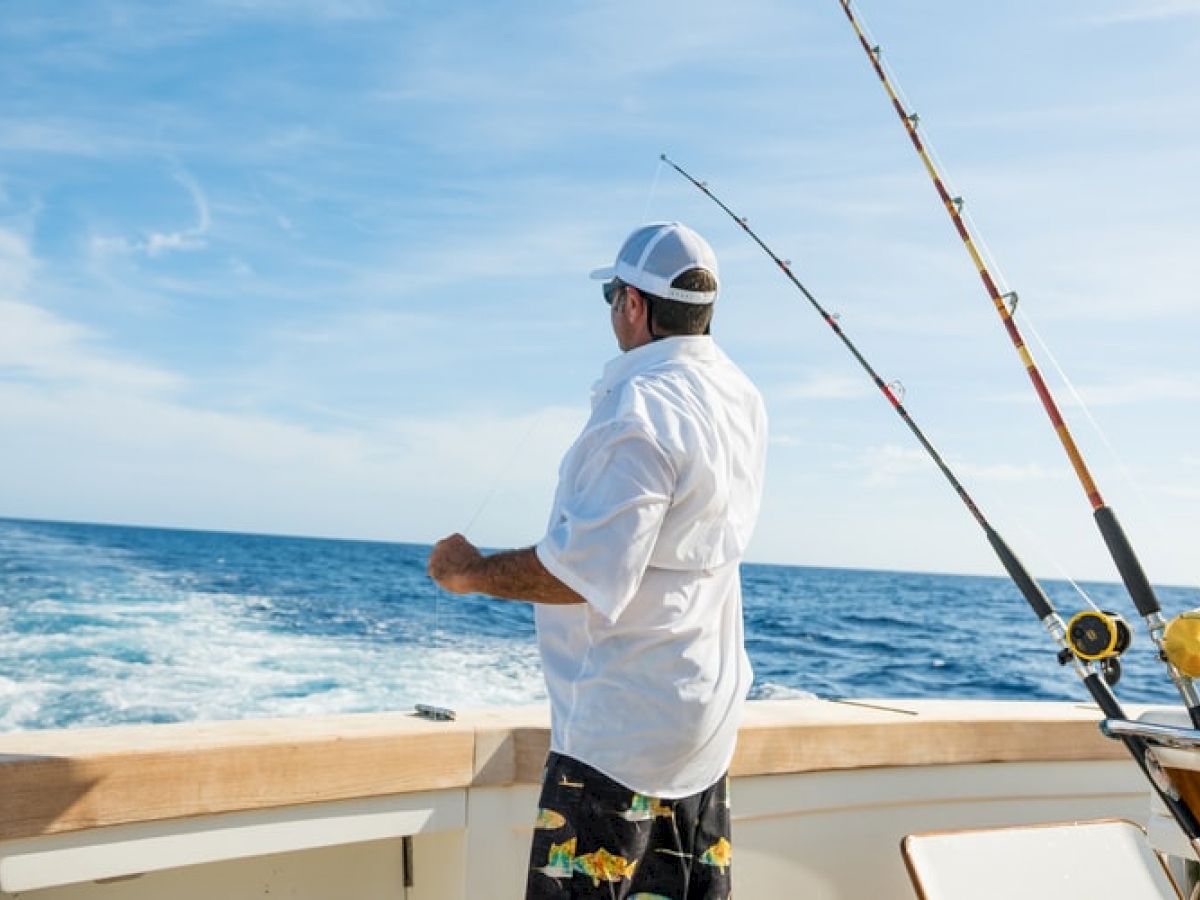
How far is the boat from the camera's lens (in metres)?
1.48

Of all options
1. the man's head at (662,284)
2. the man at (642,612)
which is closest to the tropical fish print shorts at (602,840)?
the man at (642,612)

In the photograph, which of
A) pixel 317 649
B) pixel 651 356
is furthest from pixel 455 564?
pixel 317 649

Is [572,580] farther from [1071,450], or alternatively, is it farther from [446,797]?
[1071,450]

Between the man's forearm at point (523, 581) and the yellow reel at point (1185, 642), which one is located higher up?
the man's forearm at point (523, 581)

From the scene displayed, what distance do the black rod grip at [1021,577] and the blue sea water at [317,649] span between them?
2.72 feet

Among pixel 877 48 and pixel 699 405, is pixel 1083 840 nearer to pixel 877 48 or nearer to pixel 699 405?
pixel 699 405

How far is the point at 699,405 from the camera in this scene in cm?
143

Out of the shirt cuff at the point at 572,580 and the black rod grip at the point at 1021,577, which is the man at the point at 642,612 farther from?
the black rod grip at the point at 1021,577

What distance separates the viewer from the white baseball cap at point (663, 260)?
4.98ft

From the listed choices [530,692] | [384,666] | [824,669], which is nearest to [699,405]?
[530,692]

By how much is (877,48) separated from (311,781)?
1.79 m

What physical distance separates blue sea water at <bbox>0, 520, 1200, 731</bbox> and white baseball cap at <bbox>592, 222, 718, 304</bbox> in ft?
4.66

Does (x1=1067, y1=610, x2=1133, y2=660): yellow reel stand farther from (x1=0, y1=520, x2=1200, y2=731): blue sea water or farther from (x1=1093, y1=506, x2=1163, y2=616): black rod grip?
(x1=0, y1=520, x2=1200, y2=731): blue sea water

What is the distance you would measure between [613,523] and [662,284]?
0.34 m
